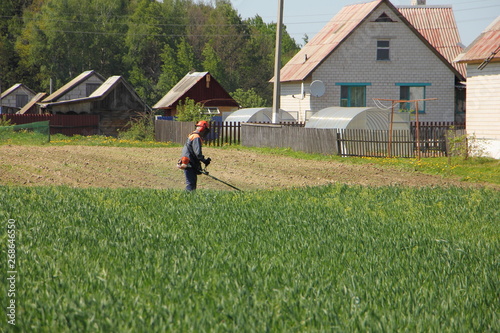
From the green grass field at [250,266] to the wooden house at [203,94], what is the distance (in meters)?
39.2

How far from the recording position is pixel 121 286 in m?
6.03

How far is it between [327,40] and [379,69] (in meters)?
3.46

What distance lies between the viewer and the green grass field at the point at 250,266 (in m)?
5.24

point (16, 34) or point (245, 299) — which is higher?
point (16, 34)

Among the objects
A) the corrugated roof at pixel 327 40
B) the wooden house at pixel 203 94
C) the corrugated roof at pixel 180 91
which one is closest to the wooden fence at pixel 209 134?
the corrugated roof at pixel 327 40

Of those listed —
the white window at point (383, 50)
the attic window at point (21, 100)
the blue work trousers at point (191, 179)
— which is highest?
the white window at point (383, 50)

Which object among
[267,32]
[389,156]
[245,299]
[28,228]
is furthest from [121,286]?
[267,32]

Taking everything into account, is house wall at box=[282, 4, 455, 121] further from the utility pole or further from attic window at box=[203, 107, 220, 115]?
the utility pole

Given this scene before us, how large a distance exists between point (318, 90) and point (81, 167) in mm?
18075

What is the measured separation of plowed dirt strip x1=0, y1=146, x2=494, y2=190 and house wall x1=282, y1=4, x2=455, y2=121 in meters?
13.1

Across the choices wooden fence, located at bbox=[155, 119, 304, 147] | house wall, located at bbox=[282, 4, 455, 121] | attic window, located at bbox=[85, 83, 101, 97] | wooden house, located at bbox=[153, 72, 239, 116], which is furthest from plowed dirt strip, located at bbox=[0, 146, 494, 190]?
attic window, located at bbox=[85, 83, 101, 97]

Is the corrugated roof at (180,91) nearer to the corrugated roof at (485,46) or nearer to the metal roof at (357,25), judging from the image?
the metal roof at (357,25)

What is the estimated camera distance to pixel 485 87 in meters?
24.5

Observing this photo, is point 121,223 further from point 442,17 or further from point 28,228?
point 442,17
